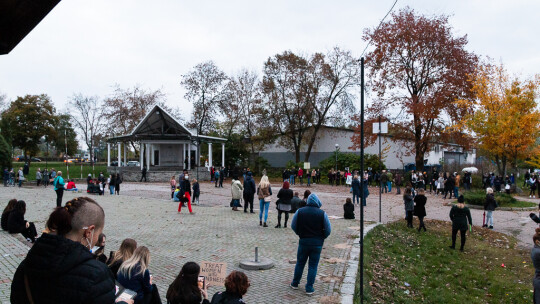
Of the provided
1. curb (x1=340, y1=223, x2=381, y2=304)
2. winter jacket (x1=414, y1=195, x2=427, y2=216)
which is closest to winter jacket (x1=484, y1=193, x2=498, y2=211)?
winter jacket (x1=414, y1=195, x2=427, y2=216)

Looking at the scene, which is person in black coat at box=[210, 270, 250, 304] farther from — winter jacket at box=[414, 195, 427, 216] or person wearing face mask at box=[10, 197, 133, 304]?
winter jacket at box=[414, 195, 427, 216]

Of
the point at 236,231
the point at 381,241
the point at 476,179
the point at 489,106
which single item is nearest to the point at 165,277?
the point at 236,231

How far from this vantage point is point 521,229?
49.2 feet

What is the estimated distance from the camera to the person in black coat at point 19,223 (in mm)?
9312

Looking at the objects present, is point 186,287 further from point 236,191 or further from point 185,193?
point 236,191

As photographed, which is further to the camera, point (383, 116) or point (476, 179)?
point (383, 116)

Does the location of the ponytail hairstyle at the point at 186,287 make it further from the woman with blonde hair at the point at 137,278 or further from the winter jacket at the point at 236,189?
the winter jacket at the point at 236,189

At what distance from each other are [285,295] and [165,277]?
2.39 m

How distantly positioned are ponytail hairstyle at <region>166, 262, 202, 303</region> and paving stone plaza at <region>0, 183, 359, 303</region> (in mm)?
2235

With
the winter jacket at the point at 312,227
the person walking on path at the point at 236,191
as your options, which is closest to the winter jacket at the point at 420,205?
the person walking on path at the point at 236,191

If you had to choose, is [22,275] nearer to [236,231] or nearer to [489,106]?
[236,231]

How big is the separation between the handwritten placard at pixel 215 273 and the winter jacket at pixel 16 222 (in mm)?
6915

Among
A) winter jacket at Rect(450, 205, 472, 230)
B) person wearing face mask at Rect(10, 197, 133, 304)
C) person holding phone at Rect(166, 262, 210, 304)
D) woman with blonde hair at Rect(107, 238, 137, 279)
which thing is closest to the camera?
person wearing face mask at Rect(10, 197, 133, 304)

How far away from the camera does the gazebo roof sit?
38.6m
